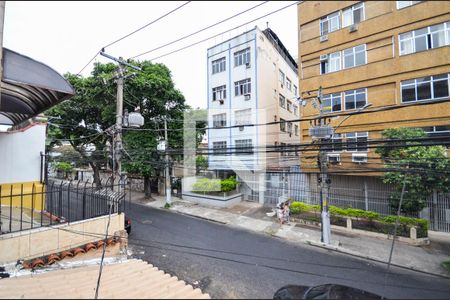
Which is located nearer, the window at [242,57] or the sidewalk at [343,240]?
the sidewalk at [343,240]

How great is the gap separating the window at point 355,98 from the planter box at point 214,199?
10114 mm

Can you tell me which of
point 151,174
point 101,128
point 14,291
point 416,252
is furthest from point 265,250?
point 101,128

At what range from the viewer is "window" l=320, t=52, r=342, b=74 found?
49.7 feet

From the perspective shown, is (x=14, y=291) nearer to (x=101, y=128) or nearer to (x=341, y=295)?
(x=341, y=295)

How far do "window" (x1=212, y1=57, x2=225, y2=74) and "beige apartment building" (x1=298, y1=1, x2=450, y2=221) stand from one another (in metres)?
6.73

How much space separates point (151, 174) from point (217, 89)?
9133mm

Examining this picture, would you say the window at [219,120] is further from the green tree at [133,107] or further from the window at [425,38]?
the window at [425,38]

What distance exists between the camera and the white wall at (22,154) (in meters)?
10.5

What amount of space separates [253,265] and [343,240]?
5460 millimetres

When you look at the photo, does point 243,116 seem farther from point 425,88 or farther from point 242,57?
point 425,88

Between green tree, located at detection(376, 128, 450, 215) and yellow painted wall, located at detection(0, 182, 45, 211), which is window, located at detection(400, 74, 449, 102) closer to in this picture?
green tree, located at detection(376, 128, 450, 215)

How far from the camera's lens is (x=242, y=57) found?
63.3ft

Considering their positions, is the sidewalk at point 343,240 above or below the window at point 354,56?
below

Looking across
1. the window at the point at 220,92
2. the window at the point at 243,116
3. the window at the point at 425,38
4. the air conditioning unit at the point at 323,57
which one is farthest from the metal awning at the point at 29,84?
the window at the point at 425,38
